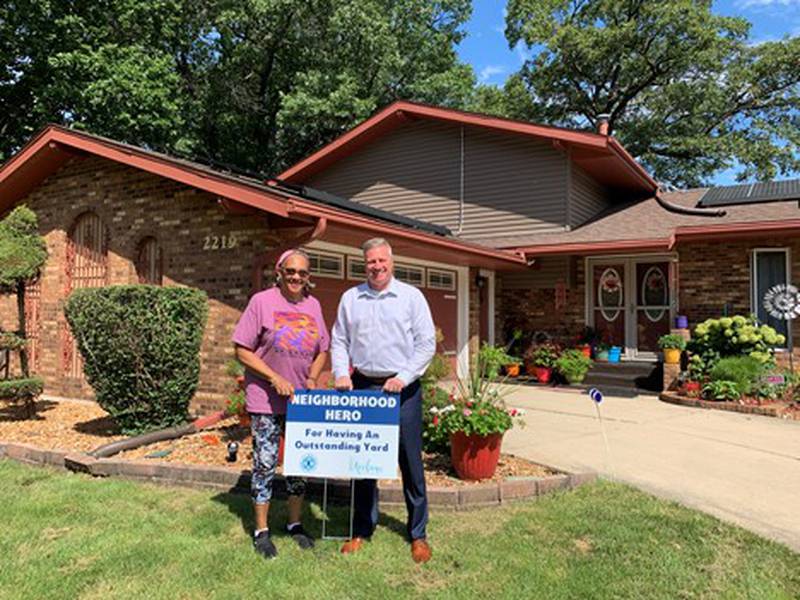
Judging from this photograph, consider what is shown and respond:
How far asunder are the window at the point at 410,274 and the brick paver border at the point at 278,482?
6.11 m

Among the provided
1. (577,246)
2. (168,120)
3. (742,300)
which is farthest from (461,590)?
(168,120)

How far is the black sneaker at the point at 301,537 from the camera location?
349cm

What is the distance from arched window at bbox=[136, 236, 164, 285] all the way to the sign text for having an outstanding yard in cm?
551

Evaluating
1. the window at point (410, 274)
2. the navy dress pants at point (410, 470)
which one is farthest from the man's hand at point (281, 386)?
the window at point (410, 274)

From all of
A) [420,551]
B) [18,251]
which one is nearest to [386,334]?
[420,551]

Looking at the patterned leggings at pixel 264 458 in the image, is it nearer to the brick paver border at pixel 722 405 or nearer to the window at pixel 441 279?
the brick paver border at pixel 722 405

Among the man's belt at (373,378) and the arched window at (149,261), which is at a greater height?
the arched window at (149,261)

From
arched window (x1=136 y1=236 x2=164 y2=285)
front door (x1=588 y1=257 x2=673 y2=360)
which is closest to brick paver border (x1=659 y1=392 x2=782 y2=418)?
front door (x1=588 y1=257 x2=673 y2=360)

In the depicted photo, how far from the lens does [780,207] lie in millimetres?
11055

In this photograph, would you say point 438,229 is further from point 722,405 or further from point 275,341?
point 275,341

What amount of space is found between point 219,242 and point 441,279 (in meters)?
5.18

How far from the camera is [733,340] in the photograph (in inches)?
380

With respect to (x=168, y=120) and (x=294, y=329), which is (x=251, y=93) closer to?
(x=168, y=120)

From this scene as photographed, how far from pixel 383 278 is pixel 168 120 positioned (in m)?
18.3
